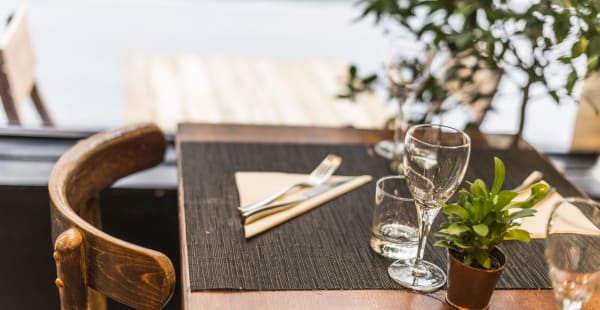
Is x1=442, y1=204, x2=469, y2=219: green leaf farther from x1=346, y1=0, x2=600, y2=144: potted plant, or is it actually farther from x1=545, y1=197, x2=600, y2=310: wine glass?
x1=346, y1=0, x2=600, y2=144: potted plant

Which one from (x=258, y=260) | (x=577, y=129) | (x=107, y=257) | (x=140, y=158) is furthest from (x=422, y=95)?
(x=107, y=257)

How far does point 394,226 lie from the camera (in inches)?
43.3

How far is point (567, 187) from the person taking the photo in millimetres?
1352

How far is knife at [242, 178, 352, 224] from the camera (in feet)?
3.72

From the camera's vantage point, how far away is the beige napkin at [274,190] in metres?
1.12

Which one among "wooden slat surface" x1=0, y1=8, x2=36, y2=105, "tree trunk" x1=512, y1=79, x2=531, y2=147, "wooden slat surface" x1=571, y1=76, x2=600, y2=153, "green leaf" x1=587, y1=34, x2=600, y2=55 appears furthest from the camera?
"wooden slat surface" x1=571, y1=76, x2=600, y2=153

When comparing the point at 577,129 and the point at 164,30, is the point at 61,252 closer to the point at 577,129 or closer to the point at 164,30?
the point at 577,129

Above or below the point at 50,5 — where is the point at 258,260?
above

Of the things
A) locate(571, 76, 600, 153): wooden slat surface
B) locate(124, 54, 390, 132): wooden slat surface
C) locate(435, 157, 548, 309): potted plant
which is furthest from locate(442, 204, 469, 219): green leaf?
locate(124, 54, 390, 132): wooden slat surface

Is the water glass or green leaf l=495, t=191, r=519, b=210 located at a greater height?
green leaf l=495, t=191, r=519, b=210

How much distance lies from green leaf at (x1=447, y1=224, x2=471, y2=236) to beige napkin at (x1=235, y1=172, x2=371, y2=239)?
304mm

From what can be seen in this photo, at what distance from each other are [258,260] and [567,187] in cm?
63

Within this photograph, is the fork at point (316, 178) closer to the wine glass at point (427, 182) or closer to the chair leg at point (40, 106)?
the wine glass at point (427, 182)

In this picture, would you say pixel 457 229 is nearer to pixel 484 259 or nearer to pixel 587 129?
pixel 484 259
